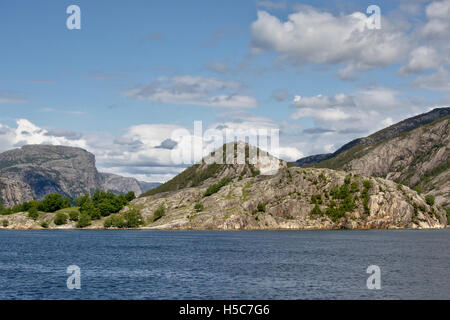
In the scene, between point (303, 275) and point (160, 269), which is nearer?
point (303, 275)

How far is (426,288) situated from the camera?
257 ft

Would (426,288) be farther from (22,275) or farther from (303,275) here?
(22,275)

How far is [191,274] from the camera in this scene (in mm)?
94500

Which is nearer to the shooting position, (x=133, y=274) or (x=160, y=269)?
(x=133, y=274)
